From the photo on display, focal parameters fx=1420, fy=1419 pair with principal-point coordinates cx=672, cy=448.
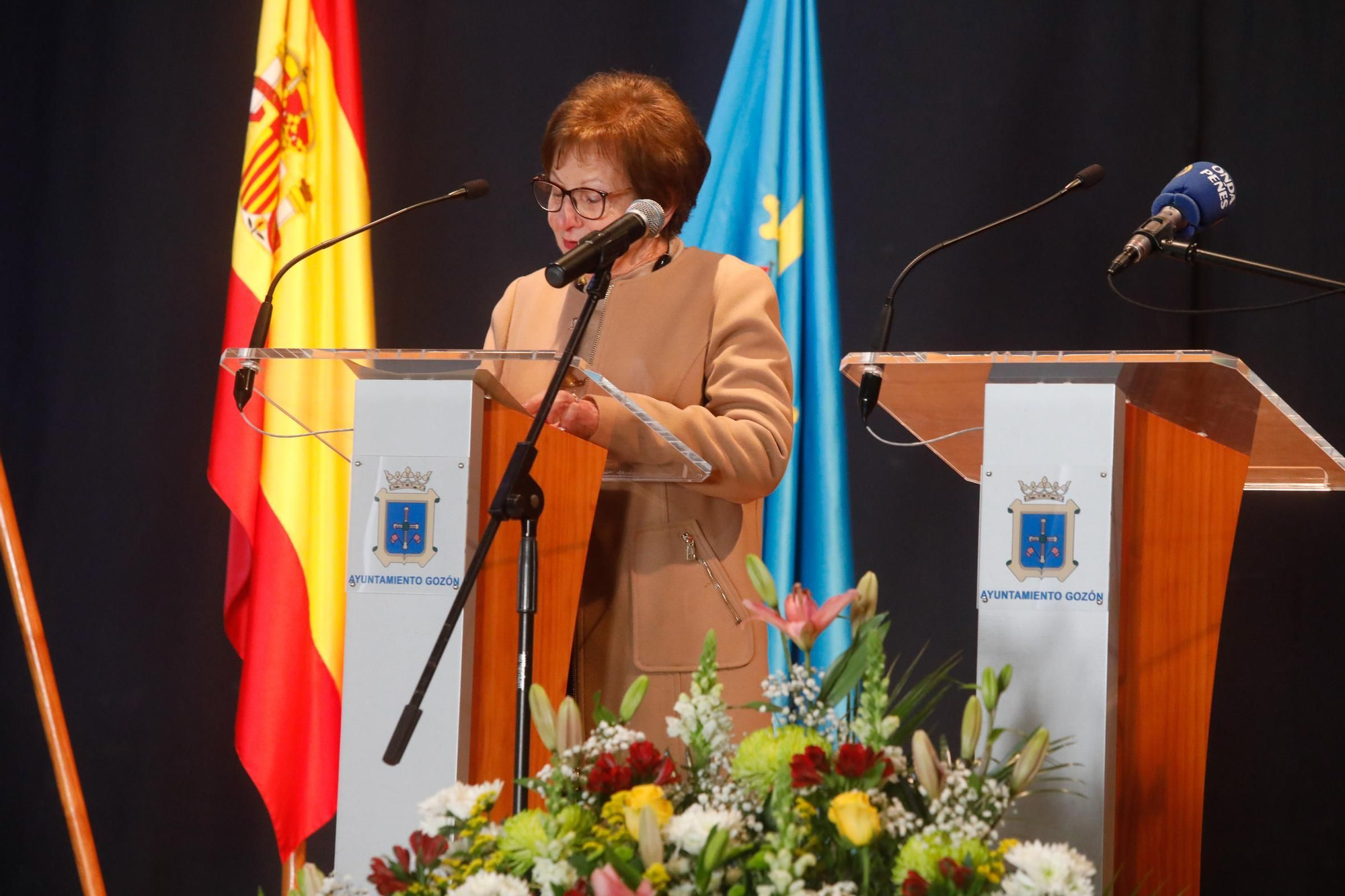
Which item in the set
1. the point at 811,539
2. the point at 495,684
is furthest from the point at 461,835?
the point at 811,539

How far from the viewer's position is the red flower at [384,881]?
1.02 m

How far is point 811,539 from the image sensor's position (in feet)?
10.5

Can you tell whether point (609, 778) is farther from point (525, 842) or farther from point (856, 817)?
point (856, 817)

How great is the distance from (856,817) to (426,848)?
33 centimetres

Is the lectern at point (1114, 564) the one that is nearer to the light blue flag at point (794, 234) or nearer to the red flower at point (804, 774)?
the red flower at point (804, 774)

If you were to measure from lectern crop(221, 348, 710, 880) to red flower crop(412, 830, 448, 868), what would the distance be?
493 millimetres

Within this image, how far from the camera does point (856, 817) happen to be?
0.92 metres

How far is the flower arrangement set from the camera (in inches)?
36.7

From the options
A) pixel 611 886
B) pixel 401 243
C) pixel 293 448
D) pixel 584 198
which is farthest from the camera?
pixel 401 243

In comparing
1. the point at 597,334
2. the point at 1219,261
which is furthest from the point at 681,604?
the point at 1219,261

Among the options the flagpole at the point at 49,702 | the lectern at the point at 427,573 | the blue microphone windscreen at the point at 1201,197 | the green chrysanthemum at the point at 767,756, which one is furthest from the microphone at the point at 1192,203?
the flagpole at the point at 49,702

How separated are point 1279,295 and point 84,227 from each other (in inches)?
115

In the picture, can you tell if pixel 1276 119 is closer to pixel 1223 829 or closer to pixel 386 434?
pixel 1223 829

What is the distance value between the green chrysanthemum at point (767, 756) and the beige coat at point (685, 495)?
0.89 meters
